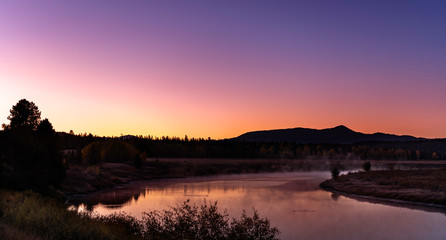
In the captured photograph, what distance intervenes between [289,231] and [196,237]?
12227 mm

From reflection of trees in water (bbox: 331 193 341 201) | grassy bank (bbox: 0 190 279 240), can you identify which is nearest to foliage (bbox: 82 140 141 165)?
reflection of trees in water (bbox: 331 193 341 201)

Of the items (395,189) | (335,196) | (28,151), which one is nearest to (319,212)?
(335,196)

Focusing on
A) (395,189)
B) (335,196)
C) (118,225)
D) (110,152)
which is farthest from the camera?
(110,152)

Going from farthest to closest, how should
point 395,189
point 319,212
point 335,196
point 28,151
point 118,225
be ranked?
1. point 395,189
2. point 335,196
3. point 28,151
4. point 319,212
5. point 118,225

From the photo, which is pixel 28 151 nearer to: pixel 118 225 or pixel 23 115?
pixel 23 115

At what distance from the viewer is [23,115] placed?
50.8 meters

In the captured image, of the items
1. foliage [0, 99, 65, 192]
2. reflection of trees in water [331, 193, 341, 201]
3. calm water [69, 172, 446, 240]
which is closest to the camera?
calm water [69, 172, 446, 240]

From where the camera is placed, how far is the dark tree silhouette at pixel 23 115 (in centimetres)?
4997

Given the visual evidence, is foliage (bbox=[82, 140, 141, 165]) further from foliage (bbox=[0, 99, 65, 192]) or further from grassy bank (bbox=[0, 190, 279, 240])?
grassy bank (bbox=[0, 190, 279, 240])

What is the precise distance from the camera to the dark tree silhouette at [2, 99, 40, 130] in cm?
4997

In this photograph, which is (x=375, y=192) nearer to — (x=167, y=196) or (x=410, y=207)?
(x=410, y=207)

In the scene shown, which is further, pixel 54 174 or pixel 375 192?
pixel 375 192

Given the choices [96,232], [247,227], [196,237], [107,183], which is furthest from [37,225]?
[107,183]

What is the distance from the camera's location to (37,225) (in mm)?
18531
